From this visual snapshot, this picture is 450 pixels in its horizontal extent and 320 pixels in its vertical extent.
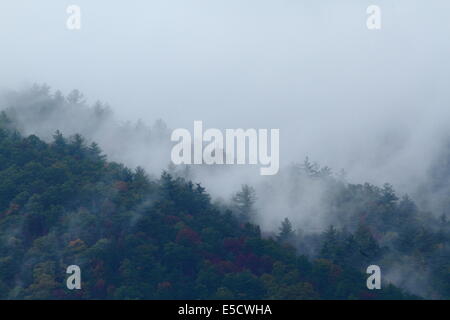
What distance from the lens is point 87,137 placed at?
338 feet

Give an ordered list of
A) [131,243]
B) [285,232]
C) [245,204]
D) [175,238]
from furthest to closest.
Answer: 1. [245,204]
2. [285,232]
3. [175,238]
4. [131,243]

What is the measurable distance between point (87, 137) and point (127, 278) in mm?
27108

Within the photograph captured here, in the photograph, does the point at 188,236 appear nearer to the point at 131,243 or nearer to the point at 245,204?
the point at 131,243

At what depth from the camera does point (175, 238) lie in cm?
8369

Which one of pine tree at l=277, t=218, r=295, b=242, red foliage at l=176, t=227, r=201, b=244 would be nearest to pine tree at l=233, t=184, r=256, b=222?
pine tree at l=277, t=218, r=295, b=242

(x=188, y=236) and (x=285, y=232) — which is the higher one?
(x=285, y=232)

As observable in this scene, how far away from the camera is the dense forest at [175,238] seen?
78.2 meters

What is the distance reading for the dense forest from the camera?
78.2 m

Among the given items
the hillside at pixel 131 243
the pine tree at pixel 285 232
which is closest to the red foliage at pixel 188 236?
the hillside at pixel 131 243

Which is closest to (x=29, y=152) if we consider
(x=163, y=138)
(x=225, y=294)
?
(x=163, y=138)

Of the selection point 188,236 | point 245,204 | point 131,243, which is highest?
point 245,204

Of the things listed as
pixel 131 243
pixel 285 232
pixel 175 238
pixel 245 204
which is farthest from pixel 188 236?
pixel 245 204

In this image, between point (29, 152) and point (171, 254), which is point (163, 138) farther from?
point (171, 254)

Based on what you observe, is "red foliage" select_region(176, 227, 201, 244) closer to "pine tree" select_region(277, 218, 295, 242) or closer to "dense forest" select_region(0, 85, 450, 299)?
"dense forest" select_region(0, 85, 450, 299)
